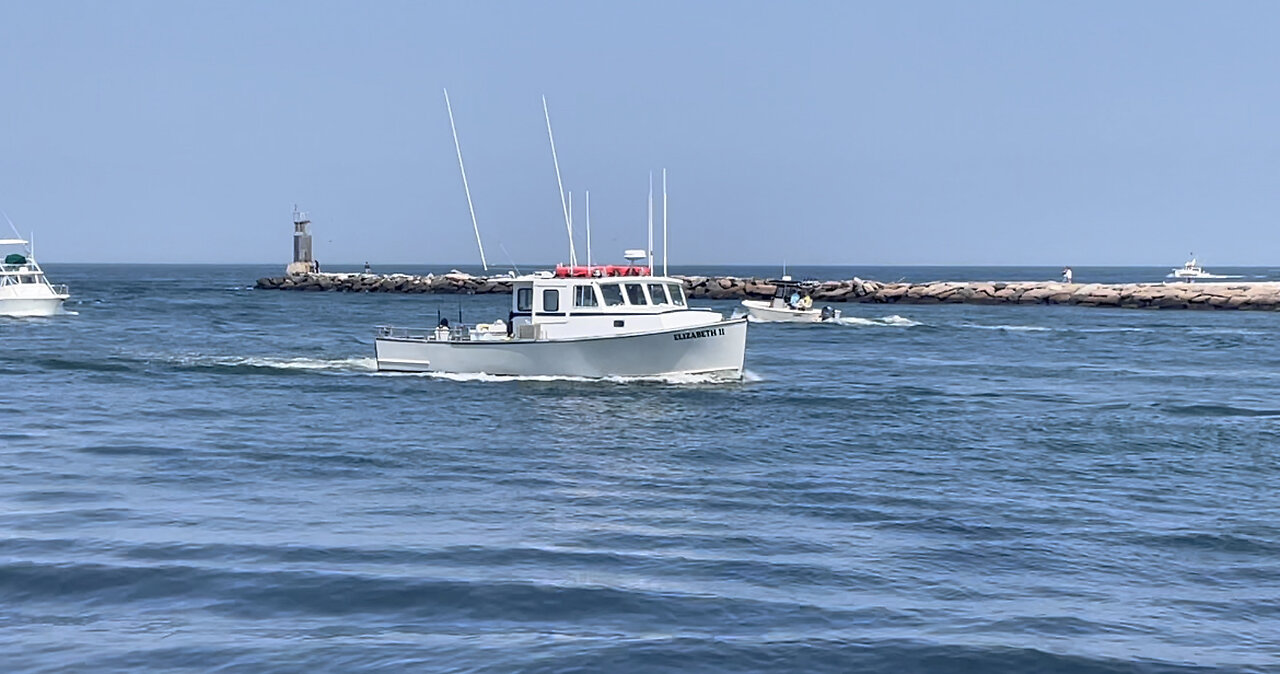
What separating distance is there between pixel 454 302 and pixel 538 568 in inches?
3300

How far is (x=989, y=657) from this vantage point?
1078cm

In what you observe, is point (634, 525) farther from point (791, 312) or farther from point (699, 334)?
point (791, 312)

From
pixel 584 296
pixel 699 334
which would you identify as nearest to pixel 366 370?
pixel 584 296

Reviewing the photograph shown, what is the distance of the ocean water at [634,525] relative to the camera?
11.1 m

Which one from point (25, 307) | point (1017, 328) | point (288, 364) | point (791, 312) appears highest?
point (25, 307)

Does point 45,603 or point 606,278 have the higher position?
point 606,278

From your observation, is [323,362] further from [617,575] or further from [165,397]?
[617,575]

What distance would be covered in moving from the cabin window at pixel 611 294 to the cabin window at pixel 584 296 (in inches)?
8.0

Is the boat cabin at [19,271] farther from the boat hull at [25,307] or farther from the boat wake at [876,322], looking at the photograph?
the boat wake at [876,322]

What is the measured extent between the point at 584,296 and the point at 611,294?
0.59 meters

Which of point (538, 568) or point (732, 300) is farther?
point (732, 300)

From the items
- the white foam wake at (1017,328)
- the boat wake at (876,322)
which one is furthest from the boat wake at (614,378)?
the boat wake at (876,322)

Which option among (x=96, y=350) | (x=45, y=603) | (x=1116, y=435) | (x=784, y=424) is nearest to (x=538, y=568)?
(x=45, y=603)

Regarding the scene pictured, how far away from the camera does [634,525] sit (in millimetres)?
16031
